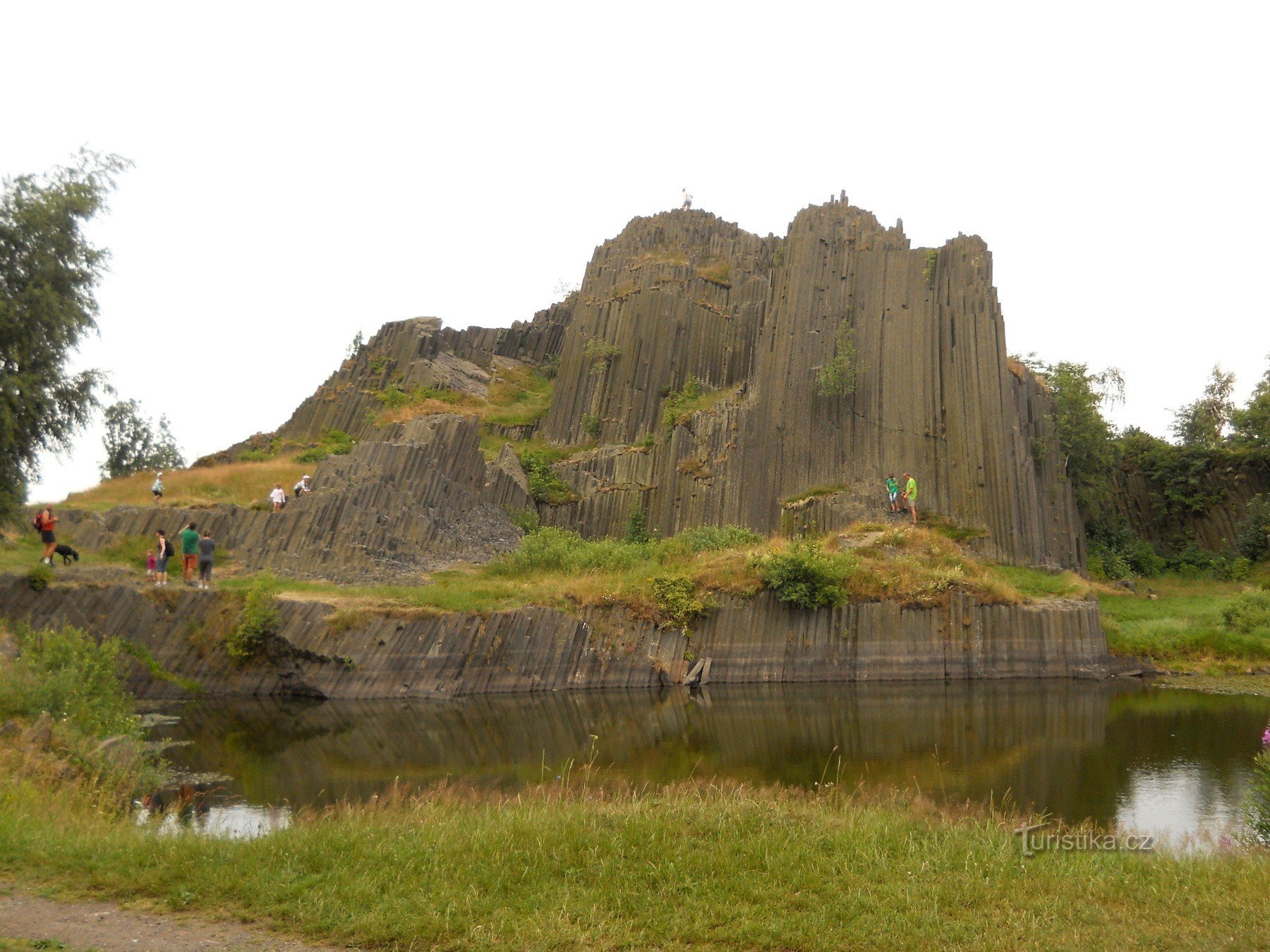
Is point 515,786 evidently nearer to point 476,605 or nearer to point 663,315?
point 476,605

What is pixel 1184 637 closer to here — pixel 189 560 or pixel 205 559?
pixel 205 559

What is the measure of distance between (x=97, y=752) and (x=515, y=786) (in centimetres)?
540

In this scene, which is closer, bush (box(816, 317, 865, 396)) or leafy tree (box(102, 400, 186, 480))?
bush (box(816, 317, 865, 396))

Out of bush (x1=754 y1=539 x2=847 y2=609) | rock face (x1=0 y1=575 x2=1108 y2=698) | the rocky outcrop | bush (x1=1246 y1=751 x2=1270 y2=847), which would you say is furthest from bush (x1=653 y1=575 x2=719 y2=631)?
bush (x1=1246 y1=751 x2=1270 y2=847)

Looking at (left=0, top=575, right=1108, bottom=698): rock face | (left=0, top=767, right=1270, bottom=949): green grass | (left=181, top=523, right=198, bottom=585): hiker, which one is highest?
(left=181, top=523, right=198, bottom=585): hiker

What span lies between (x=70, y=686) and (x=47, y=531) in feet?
36.6

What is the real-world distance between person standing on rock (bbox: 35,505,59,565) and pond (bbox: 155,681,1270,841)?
5117 millimetres

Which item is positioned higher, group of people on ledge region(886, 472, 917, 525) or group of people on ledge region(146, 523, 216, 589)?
group of people on ledge region(886, 472, 917, 525)

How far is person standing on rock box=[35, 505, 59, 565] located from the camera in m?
23.9

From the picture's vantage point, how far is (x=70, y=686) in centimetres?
1462

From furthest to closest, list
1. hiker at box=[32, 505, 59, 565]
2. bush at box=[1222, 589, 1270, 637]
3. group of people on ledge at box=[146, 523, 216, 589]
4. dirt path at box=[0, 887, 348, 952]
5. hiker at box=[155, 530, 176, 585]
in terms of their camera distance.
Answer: bush at box=[1222, 589, 1270, 637]
group of people on ledge at box=[146, 523, 216, 589]
hiker at box=[155, 530, 176, 585]
hiker at box=[32, 505, 59, 565]
dirt path at box=[0, 887, 348, 952]

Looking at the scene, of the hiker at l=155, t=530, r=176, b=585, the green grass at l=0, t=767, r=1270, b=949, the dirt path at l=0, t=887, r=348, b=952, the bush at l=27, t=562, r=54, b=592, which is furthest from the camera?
the hiker at l=155, t=530, r=176, b=585

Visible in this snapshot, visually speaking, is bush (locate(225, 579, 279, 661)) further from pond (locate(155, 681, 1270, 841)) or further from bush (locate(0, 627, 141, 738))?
bush (locate(0, 627, 141, 738))

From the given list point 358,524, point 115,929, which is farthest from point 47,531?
point 115,929
